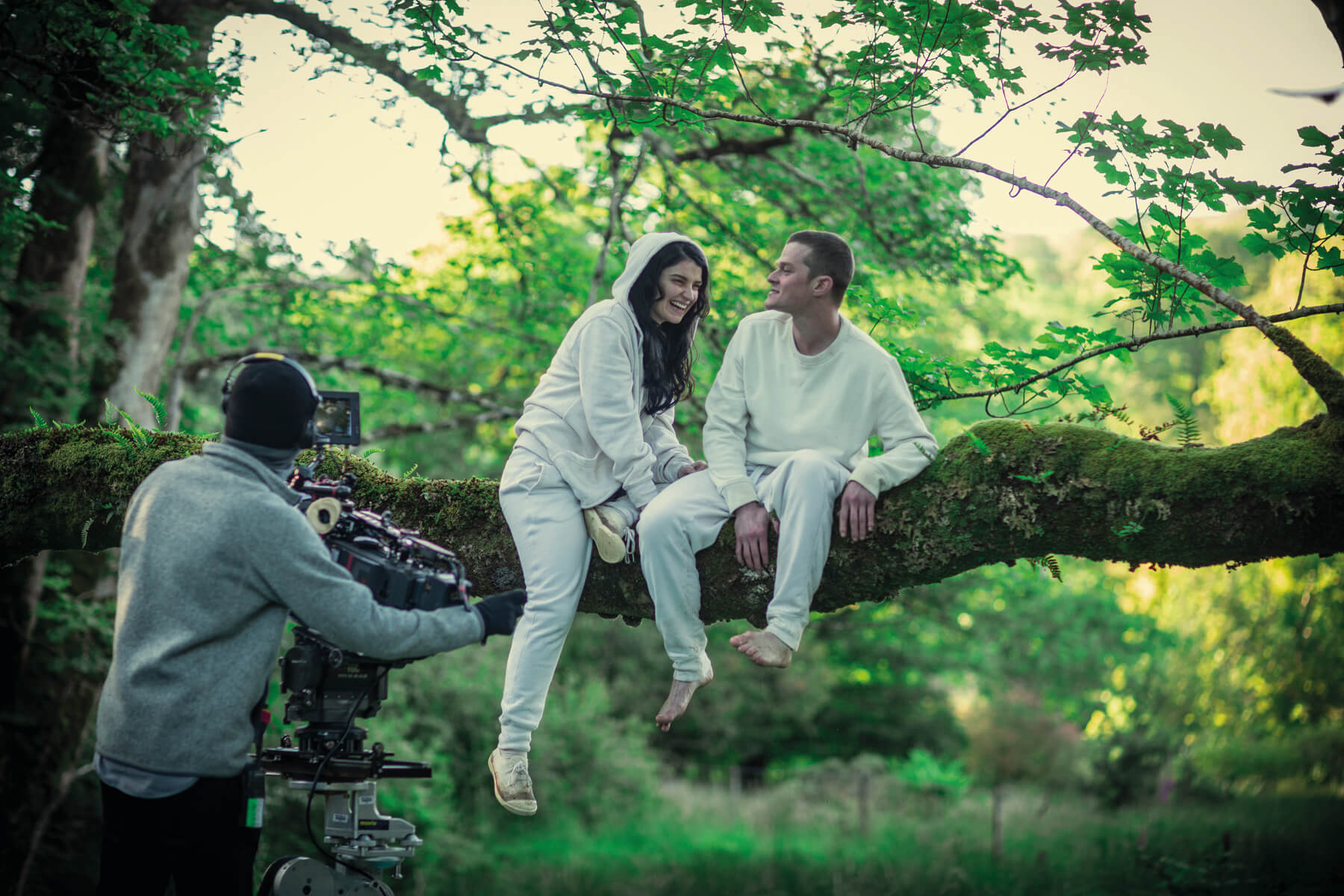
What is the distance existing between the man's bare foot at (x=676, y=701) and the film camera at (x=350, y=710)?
37.7 inches

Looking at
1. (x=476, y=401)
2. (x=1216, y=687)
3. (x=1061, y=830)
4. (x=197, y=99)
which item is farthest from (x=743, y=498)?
(x=1216, y=687)

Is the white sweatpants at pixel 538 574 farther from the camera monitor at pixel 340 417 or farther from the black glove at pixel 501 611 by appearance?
A: the black glove at pixel 501 611

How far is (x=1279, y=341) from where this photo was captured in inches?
139

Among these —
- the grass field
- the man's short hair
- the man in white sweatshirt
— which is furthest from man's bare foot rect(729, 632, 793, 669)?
the grass field

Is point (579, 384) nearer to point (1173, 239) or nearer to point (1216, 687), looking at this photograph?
point (1173, 239)

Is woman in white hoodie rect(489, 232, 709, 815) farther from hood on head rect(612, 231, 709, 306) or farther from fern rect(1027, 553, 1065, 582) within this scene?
fern rect(1027, 553, 1065, 582)

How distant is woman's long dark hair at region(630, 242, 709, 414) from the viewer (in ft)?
13.1

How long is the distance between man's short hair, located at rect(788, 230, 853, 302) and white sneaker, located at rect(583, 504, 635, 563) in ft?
4.12

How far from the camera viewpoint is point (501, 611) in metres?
2.79

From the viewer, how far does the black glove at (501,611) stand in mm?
2766

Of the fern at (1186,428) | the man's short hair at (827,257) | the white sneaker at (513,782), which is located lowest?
the white sneaker at (513,782)

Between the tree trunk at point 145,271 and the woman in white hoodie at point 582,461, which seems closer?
the woman in white hoodie at point 582,461

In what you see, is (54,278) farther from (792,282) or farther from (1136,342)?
(1136,342)

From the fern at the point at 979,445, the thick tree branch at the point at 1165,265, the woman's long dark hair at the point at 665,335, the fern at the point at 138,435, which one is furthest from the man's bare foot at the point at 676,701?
the fern at the point at 138,435
